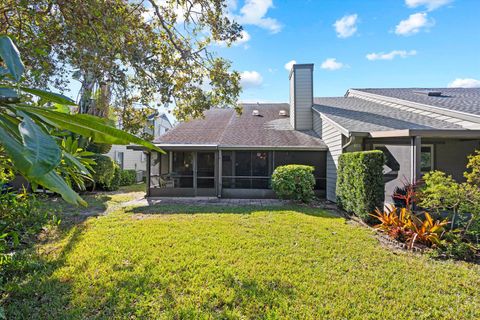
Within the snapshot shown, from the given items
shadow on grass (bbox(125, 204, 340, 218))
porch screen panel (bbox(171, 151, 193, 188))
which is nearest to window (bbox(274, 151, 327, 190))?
shadow on grass (bbox(125, 204, 340, 218))

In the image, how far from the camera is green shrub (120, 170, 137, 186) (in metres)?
16.6

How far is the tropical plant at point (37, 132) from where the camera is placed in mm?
542

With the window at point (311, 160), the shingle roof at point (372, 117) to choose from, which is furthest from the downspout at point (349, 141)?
the window at point (311, 160)

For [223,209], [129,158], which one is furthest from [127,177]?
[223,209]

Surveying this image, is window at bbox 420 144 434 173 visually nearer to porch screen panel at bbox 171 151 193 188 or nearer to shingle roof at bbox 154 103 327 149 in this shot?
shingle roof at bbox 154 103 327 149

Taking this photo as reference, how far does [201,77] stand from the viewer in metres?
7.71

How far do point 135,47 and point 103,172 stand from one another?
30.2 ft

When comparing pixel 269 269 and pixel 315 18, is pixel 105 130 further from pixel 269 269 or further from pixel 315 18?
pixel 315 18

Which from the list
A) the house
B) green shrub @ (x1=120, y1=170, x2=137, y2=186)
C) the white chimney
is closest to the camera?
the house

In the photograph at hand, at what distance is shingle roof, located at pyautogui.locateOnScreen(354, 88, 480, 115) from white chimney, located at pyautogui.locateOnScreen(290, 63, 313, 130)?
139 inches

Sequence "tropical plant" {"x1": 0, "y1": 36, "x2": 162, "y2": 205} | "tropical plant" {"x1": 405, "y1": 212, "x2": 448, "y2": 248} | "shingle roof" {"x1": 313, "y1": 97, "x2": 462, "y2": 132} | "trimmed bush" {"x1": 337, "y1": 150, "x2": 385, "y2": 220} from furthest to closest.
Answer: "shingle roof" {"x1": 313, "y1": 97, "x2": 462, "y2": 132}
"trimmed bush" {"x1": 337, "y1": 150, "x2": 385, "y2": 220}
"tropical plant" {"x1": 405, "y1": 212, "x2": 448, "y2": 248}
"tropical plant" {"x1": 0, "y1": 36, "x2": 162, "y2": 205}

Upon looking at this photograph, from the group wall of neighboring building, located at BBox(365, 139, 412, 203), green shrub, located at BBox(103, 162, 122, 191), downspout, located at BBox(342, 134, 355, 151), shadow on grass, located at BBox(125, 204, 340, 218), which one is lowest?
shadow on grass, located at BBox(125, 204, 340, 218)

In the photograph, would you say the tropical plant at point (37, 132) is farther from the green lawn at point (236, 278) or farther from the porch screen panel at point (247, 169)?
the porch screen panel at point (247, 169)

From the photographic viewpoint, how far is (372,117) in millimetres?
10297
